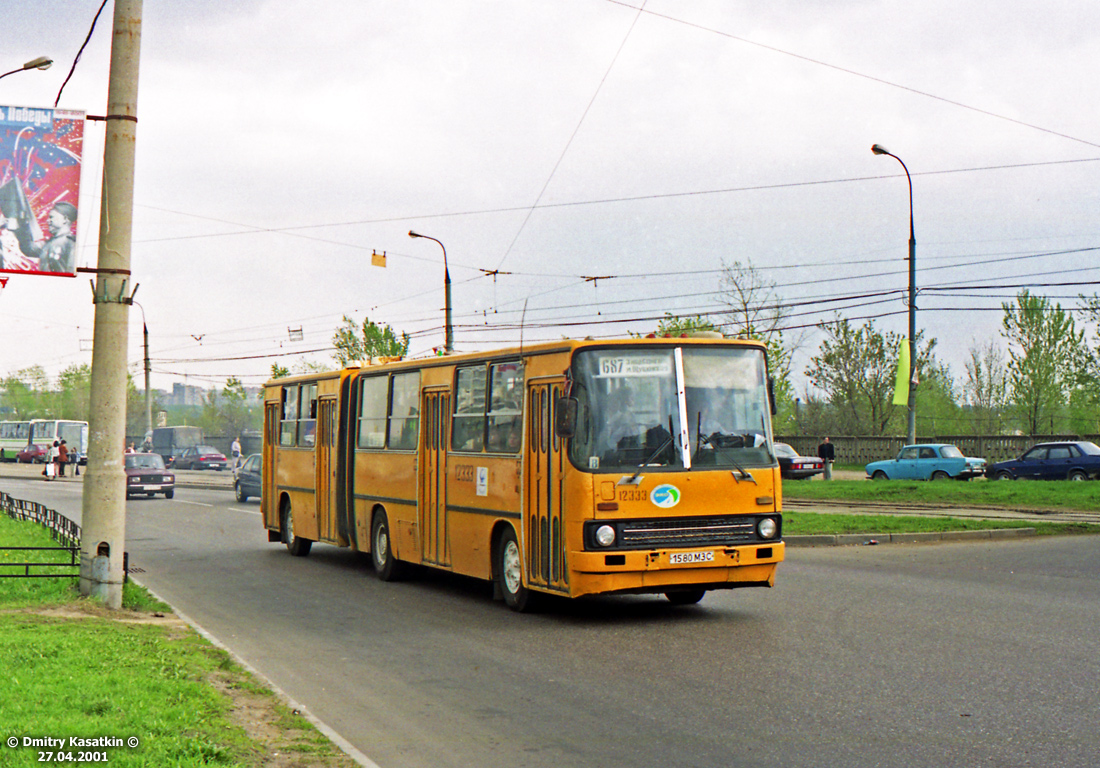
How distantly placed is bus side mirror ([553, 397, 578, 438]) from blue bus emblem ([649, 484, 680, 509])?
0.97m

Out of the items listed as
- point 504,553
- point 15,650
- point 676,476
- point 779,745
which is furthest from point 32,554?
point 779,745

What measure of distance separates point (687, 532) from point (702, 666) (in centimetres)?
247

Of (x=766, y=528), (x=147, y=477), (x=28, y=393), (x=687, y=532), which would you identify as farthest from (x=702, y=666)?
(x=28, y=393)

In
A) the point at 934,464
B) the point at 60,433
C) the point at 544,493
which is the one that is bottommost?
the point at 544,493

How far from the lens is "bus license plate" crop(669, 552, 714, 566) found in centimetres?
1137

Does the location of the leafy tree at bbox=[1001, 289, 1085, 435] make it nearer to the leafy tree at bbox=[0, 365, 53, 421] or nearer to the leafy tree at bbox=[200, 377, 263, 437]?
the leafy tree at bbox=[200, 377, 263, 437]

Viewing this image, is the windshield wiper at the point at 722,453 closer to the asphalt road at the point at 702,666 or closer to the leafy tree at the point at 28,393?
the asphalt road at the point at 702,666

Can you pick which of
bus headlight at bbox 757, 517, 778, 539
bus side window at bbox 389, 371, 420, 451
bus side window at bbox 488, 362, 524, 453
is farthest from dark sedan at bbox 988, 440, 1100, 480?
bus side window at bbox 488, 362, 524, 453

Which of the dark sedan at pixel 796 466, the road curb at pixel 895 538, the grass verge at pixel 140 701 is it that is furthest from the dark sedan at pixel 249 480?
the grass verge at pixel 140 701

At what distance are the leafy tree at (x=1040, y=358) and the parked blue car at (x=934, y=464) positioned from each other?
62.7ft

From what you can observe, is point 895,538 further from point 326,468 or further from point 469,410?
point 469,410

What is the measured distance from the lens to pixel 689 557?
11438 mm

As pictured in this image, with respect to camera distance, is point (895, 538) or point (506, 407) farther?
point (895, 538)

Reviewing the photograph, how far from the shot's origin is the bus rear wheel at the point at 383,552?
52.2 ft
